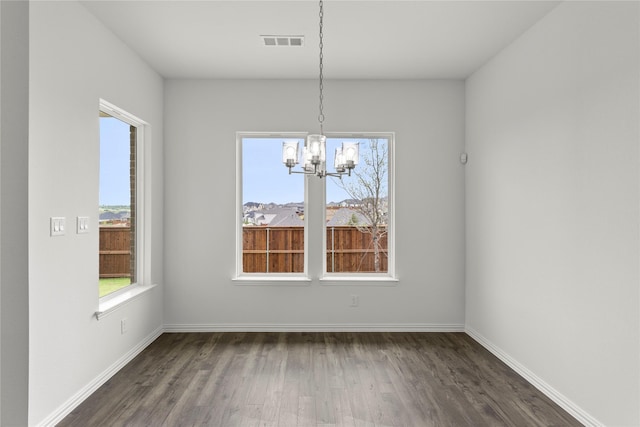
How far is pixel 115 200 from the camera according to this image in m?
3.69

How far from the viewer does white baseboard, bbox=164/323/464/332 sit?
4551 millimetres

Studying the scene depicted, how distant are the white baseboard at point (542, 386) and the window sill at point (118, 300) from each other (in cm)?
336

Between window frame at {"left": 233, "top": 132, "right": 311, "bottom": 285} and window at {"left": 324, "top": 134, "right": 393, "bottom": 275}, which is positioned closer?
window frame at {"left": 233, "top": 132, "right": 311, "bottom": 285}

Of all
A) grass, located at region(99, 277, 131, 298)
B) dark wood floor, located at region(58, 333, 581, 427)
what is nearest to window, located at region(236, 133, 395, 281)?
dark wood floor, located at region(58, 333, 581, 427)

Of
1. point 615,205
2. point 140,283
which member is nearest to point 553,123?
point 615,205

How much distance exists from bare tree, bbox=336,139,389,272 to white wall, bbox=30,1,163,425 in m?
2.47

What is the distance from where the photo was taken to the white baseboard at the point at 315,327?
455 centimetres

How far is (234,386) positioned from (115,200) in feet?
6.32

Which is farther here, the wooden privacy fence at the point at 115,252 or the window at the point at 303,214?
the window at the point at 303,214

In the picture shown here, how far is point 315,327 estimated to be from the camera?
4.57 metres

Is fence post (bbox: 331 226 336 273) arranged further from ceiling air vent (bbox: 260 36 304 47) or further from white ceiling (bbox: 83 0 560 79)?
ceiling air vent (bbox: 260 36 304 47)

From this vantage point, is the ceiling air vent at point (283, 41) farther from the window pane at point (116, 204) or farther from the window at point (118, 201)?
the window pane at point (116, 204)

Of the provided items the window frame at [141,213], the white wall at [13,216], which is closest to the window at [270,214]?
the window frame at [141,213]

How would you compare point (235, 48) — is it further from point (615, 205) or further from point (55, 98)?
point (615, 205)
